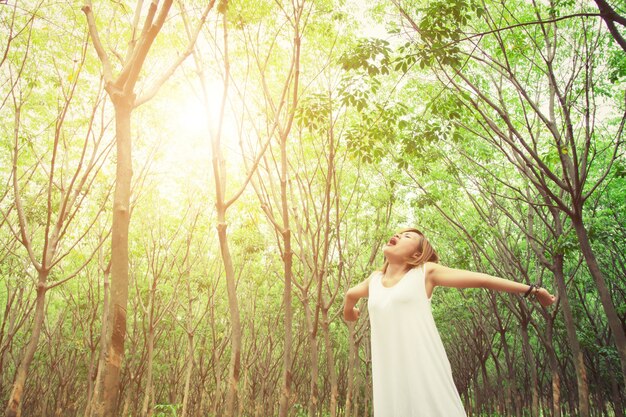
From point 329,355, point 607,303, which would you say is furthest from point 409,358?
point 329,355

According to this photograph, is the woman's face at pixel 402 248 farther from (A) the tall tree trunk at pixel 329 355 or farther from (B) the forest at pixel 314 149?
(A) the tall tree trunk at pixel 329 355

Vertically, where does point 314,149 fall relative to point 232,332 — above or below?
above

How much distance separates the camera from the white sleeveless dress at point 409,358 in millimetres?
2039

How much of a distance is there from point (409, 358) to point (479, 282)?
0.52 metres

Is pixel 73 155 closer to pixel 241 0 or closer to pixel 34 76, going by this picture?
pixel 34 76

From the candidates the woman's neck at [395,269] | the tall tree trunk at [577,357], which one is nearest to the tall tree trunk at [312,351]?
the tall tree trunk at [577,357]

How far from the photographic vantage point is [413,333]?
7.17ft

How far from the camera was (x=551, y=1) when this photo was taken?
800cm

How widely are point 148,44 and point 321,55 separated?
6.60 m

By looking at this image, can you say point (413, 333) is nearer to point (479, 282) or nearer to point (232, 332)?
point (479, 282)

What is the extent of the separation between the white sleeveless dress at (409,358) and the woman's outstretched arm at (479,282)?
10cm

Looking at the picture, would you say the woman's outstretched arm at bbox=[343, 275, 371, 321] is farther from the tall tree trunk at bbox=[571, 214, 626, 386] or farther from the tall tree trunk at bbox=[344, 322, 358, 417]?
the tall tree trunk at bbox=[344, 322, 358, 417]

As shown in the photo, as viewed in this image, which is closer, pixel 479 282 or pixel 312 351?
Result: pixel 479 282

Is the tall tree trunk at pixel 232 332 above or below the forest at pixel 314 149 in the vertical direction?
below
